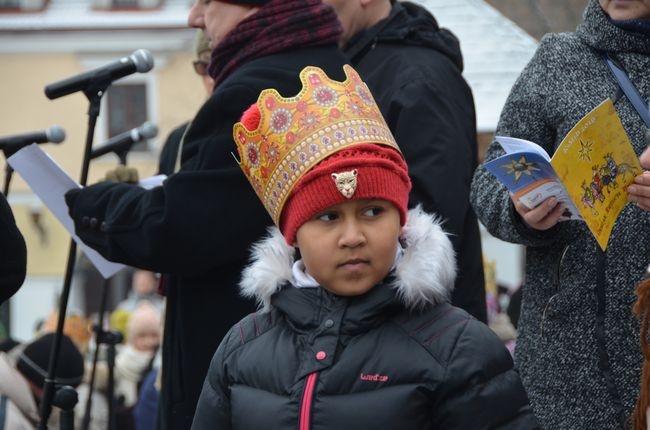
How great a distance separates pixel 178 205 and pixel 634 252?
4.27 ft

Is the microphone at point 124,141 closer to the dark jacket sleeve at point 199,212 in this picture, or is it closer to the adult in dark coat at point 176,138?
the adult in dark coat at point 176,138

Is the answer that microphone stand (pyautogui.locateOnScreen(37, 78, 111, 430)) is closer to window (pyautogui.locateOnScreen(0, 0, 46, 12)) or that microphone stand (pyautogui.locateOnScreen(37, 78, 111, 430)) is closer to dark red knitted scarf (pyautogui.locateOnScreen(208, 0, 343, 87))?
dark red knitted scarf (pyautogui.locateOnScreen(208, 0, 343, 87))

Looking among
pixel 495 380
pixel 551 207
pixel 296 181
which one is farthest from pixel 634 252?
pixel 296 181

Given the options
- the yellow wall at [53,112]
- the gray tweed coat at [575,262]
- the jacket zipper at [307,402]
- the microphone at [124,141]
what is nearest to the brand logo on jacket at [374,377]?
the jacket zipper at [307,402]

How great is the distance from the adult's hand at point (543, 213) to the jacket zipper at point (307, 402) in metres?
0.66

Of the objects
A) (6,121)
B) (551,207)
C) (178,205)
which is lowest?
(6,121)

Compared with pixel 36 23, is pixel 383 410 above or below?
above

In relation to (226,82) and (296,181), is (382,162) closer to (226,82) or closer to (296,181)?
(296,181)

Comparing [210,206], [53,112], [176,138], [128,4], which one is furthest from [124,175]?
[128,4]

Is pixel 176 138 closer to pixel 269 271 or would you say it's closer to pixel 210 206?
pixel 210 206

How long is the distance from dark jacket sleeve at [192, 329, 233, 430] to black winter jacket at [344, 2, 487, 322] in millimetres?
932

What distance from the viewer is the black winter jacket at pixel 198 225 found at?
4.28 m

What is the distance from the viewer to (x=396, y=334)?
11.1 feet

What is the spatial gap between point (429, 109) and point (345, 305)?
1.17 metres
